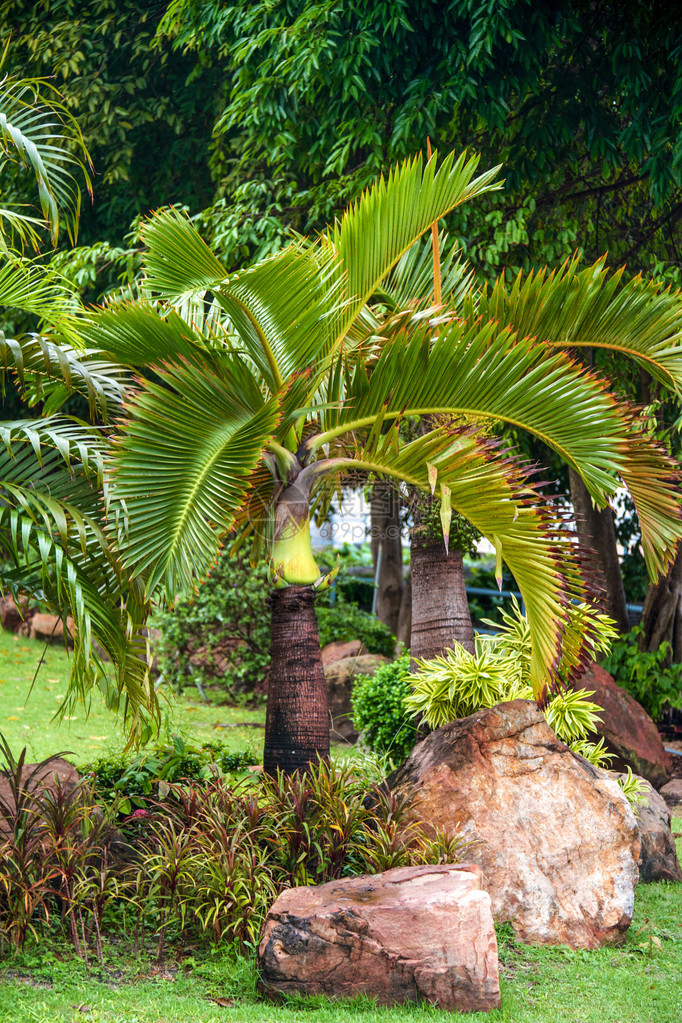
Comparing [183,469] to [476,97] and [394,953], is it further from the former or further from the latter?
[476,97]

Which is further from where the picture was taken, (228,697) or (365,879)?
(228,697)

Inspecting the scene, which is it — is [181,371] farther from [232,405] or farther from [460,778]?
[460,778]

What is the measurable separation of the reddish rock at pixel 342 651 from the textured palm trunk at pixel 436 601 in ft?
12.0

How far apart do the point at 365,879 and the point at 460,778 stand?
1.03 m

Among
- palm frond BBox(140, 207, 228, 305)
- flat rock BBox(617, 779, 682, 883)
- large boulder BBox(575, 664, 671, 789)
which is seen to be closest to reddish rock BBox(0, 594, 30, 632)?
large boulder BBox(575, 664, 671, 789)

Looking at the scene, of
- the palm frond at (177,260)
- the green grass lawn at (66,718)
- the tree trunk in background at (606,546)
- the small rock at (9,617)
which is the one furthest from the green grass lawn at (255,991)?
the small rock at (9,617)

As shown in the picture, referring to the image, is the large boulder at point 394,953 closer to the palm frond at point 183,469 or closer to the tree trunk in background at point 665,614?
the palm frond at point 183,469

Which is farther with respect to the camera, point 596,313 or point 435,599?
point 435,599

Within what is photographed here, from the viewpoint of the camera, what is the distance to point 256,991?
14.0 feet

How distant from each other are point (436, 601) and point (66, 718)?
498cm

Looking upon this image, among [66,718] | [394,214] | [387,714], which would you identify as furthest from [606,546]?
[394,214]

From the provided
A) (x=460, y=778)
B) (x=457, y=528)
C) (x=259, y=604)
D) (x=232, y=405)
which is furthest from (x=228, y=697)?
(x=232, y=405)

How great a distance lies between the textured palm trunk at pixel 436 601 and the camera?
7293 mm

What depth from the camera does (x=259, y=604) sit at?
11359mm
